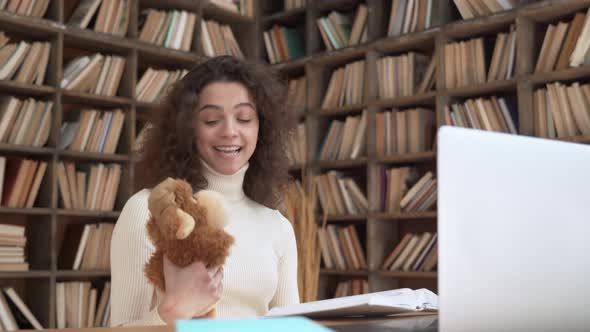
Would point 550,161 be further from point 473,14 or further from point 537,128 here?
point 473,14

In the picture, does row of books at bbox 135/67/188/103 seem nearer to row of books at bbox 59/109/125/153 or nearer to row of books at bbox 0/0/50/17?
row of books at bbox 59/109/125/153

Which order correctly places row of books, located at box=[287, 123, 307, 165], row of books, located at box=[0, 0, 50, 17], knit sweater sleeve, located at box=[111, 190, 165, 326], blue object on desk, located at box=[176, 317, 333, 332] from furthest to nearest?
row of books, located at box=[287, 123, 307, 165] → row of books, located at box=[0, 0, 50, 17] → knit sweater sleeve, located at box=[111, 190, 165, 326] → blue object on desk, located at box=[176, 317, 333, 332]

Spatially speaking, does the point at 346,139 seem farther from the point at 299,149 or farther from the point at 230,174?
the point at 230,174

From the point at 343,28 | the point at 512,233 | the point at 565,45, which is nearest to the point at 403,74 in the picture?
the point at 343,28

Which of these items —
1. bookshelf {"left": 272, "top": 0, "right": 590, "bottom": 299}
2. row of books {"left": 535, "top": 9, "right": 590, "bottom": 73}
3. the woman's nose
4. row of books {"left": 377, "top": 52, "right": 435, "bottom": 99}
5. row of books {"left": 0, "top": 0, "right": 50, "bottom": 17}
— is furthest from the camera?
row of books {"left": 377, "top": 52, "right": 435, "bottom": 99}

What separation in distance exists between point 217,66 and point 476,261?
1265 mm

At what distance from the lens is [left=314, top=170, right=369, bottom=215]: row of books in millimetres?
3656

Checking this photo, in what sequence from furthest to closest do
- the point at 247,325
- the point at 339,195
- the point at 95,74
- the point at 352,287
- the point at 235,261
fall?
the point at 339,195, the point at 352,287, the point at 95,74, the point at 235,261, the point at 247,325

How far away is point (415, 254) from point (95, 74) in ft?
6.17

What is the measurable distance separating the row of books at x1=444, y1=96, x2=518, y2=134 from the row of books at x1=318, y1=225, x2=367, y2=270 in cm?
84

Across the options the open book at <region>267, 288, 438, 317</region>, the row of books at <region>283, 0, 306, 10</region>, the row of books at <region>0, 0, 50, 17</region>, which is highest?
the row of books at <region>283, 0, 306, 10</region>

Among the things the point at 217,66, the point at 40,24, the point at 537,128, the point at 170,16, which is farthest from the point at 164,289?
the point at 170,16

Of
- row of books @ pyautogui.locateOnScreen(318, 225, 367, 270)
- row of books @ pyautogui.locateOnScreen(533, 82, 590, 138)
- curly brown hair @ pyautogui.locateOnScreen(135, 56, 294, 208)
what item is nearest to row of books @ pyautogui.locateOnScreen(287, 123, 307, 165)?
row of books @ pyautogui.locateOnScreen(318, 225, 367, 270)

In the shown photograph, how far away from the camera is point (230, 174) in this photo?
1.80m
